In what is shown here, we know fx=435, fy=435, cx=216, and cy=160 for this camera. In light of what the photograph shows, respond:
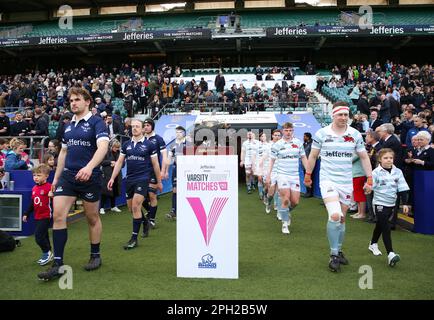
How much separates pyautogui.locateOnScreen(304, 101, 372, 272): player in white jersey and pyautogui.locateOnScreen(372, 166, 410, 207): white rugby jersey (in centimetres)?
60

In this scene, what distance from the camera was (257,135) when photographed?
17.5 meters

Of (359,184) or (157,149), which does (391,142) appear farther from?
(157,149)

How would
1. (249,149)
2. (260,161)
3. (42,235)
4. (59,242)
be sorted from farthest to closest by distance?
(249,149)
(260,161)
(42,235)
(59,242)

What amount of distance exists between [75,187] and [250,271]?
2.43 meters

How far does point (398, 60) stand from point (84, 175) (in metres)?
39.5

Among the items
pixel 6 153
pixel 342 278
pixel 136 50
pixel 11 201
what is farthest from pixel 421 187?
pixel 136 50

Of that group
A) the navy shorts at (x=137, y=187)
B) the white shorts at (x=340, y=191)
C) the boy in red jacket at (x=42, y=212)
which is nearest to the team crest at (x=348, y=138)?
the white shorts at (x=340, y=191)

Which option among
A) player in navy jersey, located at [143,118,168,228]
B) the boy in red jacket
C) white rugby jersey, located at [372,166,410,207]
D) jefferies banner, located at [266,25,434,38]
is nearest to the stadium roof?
jefferies banner, located at [266,25,434,38]

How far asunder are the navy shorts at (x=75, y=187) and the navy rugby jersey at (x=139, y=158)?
68.6 inches

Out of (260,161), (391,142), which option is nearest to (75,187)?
(391,142)

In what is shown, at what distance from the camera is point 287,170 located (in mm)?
8406

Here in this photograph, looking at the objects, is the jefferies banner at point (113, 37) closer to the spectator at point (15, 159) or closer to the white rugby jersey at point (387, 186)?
the spectator at point (15, 159)

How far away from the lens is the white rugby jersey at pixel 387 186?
6.29 metres

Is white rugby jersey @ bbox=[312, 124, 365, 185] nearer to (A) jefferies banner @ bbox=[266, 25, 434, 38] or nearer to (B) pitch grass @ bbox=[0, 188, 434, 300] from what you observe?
(B) pitch grass @ bbox=[0, 188, 434, 300]
